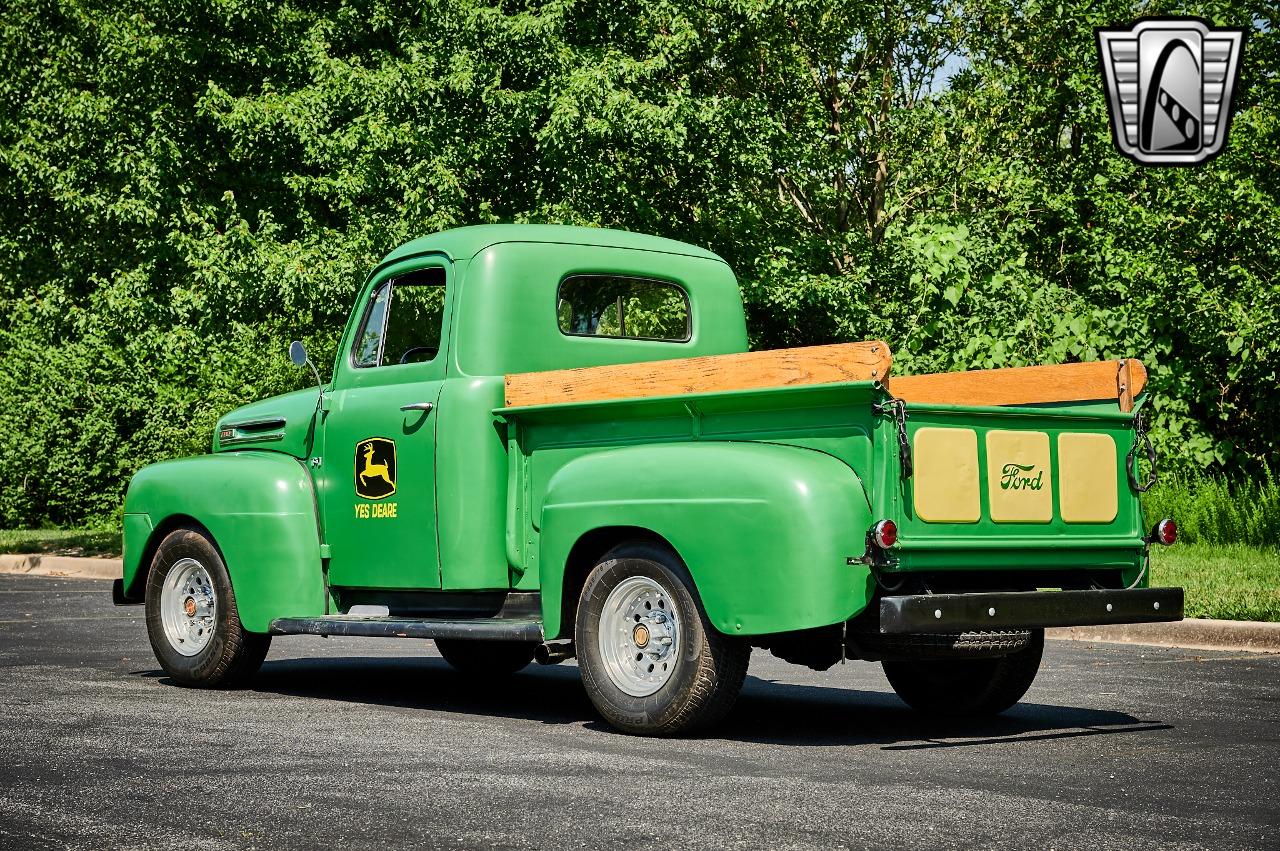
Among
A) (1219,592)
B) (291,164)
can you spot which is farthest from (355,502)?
(291,164)

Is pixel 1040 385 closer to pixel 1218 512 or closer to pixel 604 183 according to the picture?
pixel 1218 512

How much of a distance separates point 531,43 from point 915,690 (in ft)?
37.4

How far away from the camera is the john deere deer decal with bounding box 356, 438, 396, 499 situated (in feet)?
27.3

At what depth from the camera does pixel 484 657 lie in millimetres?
9828

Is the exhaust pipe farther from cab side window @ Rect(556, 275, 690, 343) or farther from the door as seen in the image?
cab side window @ Rect(556, 275, 690, 343)

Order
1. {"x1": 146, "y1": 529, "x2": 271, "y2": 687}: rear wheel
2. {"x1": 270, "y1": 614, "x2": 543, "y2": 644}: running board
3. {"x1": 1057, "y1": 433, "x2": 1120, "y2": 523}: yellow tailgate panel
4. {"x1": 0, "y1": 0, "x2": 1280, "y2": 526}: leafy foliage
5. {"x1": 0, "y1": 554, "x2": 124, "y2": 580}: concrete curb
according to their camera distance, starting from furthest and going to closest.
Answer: {"x1": 0, "y1": 554, "x2": 124, "y2": 580}: concrete curb, {"x1": 0, "y1": 0, "x2": 1280, "y2": 526}: leafy foliage, {"x1": 146, "y1": 529, "x2": 271, "y2": 687}: rear wheel, {"x1": 270, "y1": 614, "x2": 543, "y2": 644}: running board, {"x1": 1057, "y1": 433, "x2": 1120, "y2": 523}: yellow tailgate panel

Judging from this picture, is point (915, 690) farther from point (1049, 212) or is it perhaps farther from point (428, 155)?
point (1049, 212)

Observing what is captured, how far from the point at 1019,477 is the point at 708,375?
4.50ft

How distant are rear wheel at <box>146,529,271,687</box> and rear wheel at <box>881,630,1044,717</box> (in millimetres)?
3392

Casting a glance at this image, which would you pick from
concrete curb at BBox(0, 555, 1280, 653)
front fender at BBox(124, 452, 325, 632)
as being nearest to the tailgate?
concrete curb at BBox(0, 555, 1280, 653)

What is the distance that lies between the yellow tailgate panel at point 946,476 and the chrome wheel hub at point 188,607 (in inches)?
167

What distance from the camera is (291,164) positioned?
20125mm

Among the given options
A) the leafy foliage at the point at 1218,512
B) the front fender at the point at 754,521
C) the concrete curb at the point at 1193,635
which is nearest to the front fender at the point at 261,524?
the front fender at the point at 754,521

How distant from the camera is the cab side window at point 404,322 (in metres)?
8.52
